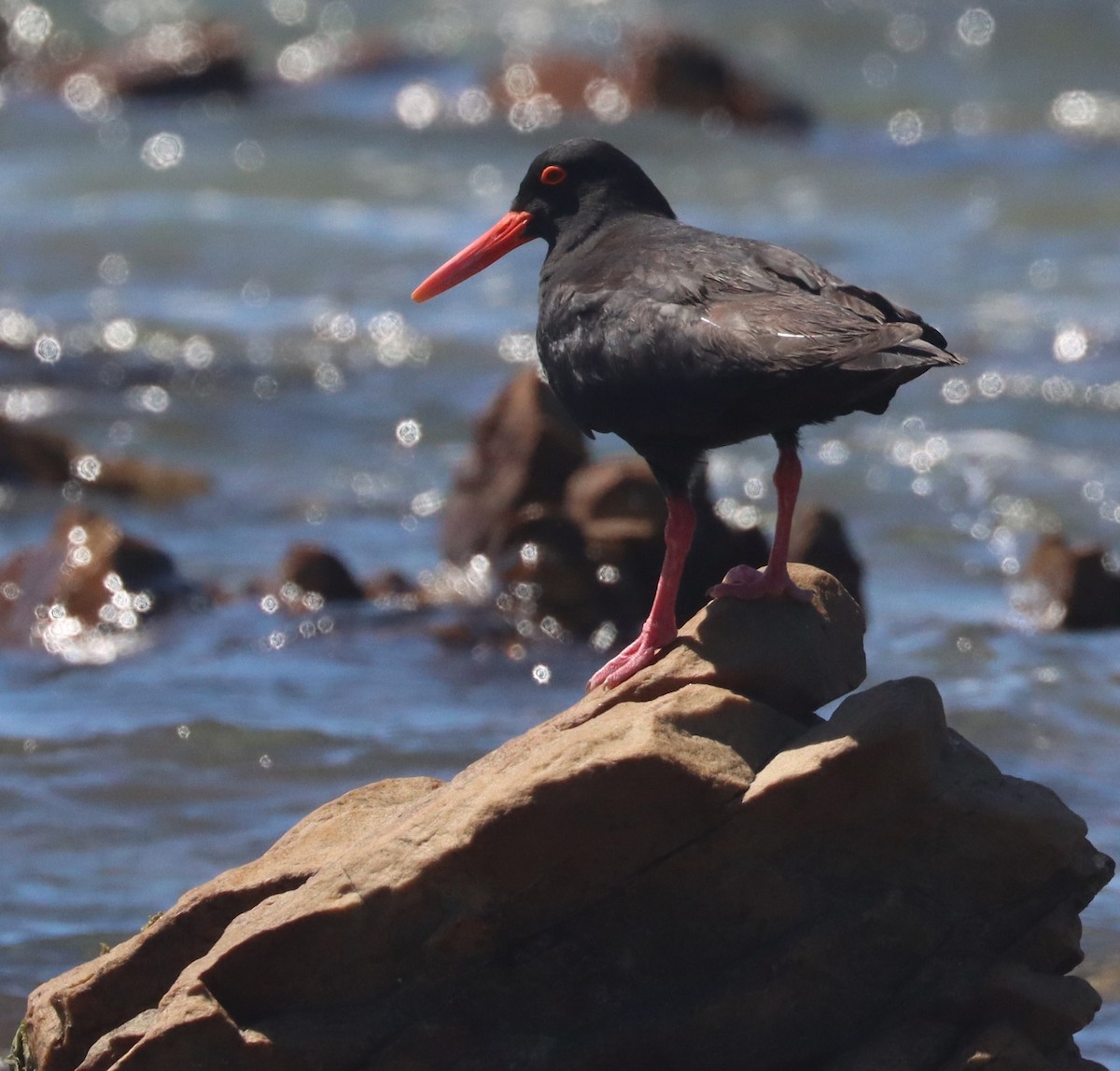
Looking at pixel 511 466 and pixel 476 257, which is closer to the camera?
pixel 476 257

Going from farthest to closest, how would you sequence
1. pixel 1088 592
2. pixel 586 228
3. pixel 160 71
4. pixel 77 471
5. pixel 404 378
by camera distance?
pixel 160 71 → pixel 404 378 → pixel 77 471 → pixel 1088 592 → pixel 586 228

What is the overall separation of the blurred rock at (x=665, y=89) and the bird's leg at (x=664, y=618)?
20.8 meters

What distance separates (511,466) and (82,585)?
219cm

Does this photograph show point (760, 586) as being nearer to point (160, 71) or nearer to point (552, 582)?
point (552, 582)

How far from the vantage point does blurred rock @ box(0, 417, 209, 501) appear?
41.8 ft

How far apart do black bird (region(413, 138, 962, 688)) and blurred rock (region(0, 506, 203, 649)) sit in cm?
452

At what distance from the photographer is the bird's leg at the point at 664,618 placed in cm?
525

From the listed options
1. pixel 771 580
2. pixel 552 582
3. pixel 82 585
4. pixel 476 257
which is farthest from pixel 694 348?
pixel 82 585

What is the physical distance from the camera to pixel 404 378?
15.6 metres

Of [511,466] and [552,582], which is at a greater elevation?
[511,466]

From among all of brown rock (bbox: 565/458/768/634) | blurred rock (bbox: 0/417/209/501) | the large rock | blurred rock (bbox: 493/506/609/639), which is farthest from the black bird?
blurred rock (bbox: 0/417/209/501)

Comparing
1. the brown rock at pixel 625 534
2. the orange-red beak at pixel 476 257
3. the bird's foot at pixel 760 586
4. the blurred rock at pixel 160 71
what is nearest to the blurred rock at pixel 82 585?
the brown rock at pixel 625 534

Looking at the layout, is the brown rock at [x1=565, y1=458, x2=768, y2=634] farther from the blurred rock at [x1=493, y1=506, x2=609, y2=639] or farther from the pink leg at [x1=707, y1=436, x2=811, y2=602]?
the pink leg at [x1=707, y1=436, x2=811, y2=602]

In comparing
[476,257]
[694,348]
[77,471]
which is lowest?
[77,471]
